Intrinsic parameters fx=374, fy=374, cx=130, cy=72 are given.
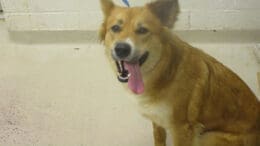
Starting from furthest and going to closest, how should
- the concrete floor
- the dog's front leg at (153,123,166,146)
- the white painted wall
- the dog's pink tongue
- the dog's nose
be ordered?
1. the white painted wall
2. the concrete floor
3. the dog's front leg at (153,123,166,146)
4. the dog's pink tongue
5. the dog's nose

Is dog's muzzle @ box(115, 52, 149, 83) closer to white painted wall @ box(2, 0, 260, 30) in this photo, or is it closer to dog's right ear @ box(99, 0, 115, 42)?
dog's right ear @ box(99, 0, 115, 42)

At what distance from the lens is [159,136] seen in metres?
1.78

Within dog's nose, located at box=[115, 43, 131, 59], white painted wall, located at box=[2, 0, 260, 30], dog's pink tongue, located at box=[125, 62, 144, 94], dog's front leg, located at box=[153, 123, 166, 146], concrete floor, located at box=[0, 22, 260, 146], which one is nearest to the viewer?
dog's nose, located at box=[115, 43, 131, 59]

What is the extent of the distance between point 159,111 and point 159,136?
0.32m

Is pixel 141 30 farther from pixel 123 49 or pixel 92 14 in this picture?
pixel 92 14

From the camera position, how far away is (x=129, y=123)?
80.7 inches

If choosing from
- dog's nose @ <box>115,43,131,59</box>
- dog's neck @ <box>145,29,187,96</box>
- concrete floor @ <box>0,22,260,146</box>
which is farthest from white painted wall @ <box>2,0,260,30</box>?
dog's nose @ <box>115,43,131,59</box>

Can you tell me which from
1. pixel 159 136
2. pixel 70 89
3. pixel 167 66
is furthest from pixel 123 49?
pixel 70 89

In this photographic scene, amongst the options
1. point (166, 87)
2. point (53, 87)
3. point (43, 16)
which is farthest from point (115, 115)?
point (43, 16)

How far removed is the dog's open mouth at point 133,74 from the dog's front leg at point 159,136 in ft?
1.14

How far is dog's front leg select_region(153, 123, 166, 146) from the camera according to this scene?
1.76 metres

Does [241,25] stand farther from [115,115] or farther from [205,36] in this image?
[115,115]

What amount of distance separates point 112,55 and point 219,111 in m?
0.50

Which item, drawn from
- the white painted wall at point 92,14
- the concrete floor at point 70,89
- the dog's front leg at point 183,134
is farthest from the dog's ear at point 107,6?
the white painted wall at point 92,14
